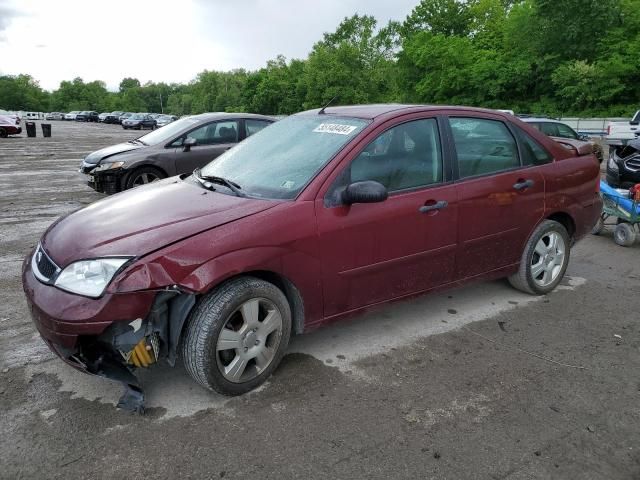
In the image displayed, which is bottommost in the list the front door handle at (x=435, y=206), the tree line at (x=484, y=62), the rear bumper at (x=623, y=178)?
the rear bumper at (x=623, y=178)

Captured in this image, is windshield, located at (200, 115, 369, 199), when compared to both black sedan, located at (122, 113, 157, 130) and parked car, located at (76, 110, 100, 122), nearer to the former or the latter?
black sedan, located at (122, 113, 157, 130)

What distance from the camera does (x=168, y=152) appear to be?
890cm

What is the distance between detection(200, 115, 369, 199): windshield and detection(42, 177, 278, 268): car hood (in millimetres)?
235

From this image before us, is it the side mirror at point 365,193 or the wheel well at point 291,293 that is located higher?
the side mirror at point 365,193

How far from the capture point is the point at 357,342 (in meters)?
3.86

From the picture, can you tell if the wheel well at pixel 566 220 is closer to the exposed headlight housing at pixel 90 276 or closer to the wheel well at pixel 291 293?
the wheel well at pixel 291 293

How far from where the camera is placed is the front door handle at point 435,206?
370cm

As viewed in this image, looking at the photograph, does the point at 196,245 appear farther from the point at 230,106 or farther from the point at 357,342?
the point at 230,106

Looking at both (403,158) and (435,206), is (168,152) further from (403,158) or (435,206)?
(435,206)

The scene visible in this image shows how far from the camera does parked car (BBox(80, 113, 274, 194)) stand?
8.61m

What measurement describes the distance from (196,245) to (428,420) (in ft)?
5.18

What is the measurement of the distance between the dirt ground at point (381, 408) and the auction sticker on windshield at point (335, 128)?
148 cm

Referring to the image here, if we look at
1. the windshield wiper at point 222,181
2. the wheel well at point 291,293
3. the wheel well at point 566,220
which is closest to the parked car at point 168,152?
the windshield wiper at point 222,181

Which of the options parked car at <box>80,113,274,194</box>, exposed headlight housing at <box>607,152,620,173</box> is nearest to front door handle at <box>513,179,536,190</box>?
exposed headlight housing at <box>607,152,620,173</box>
